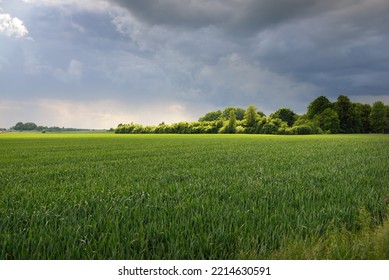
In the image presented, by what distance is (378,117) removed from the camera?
107250 mm

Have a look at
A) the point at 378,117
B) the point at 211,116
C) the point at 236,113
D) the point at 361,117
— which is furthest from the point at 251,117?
the point at 211,116

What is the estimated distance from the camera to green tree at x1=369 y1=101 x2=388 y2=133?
346ft

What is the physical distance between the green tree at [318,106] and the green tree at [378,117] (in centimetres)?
1596

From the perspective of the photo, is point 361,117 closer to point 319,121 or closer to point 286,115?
point 319,121

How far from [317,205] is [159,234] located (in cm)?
381

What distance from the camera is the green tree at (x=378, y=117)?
105 meters

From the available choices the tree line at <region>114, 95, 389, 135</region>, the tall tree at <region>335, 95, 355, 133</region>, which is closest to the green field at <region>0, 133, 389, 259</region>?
the tree line at <region>114, 95, 389, 135</region>

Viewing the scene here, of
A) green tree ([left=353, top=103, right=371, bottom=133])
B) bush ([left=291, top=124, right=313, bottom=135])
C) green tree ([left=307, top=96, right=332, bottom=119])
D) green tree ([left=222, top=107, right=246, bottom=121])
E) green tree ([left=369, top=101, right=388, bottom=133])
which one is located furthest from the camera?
green tree ([left=222, top=107, right=246, bottom=121])

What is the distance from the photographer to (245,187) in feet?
27.0

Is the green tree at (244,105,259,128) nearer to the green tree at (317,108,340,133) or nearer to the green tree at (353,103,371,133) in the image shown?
the green tree at (317,108,340,133)

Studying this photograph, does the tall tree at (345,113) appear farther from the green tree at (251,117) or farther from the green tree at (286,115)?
the green tree at (251,117)

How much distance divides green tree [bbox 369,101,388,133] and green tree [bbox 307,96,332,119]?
1596 cm

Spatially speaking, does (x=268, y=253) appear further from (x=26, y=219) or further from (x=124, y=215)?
(x=26, y=219)
